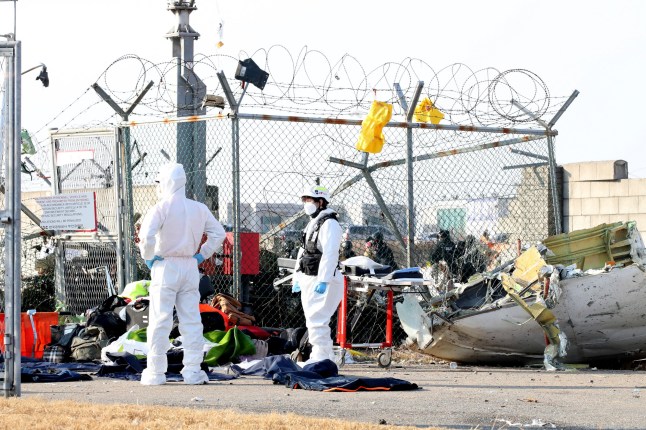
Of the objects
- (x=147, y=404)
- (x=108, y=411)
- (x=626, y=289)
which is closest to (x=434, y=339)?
(x=626, y=289)

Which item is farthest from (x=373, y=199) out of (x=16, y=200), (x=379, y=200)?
(x=16, y=200)

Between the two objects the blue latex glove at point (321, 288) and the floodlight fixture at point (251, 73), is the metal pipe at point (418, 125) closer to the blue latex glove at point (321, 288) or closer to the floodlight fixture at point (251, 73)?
the floodlight fixture at point (251, 73)

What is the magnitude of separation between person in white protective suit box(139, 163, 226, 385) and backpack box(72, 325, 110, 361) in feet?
6.60

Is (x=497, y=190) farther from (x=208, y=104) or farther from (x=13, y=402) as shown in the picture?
(x=13, y=402)

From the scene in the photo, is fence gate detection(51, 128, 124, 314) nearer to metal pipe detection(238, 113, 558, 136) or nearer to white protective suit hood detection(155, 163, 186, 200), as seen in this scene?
metal pipe detection(238, 113, 558, 136)

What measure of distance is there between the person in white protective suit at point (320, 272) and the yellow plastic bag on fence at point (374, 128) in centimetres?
177

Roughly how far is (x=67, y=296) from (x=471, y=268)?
195 inches

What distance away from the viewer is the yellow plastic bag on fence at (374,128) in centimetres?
1313

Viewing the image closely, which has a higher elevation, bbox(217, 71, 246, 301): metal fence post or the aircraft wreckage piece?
bbox(217, 71, 246, 301): metal fence post

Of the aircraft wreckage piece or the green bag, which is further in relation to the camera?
the green bag

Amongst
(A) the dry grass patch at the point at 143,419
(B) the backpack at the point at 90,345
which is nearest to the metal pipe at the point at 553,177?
(B) the backpack at the point at 90,345

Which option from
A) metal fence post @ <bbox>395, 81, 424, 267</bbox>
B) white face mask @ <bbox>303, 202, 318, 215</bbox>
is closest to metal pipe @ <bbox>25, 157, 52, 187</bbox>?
metal fence post @ <bbox>395, 81, 424, 267</bbox>

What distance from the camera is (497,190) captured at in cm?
1447

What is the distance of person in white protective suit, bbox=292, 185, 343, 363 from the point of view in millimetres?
11172
